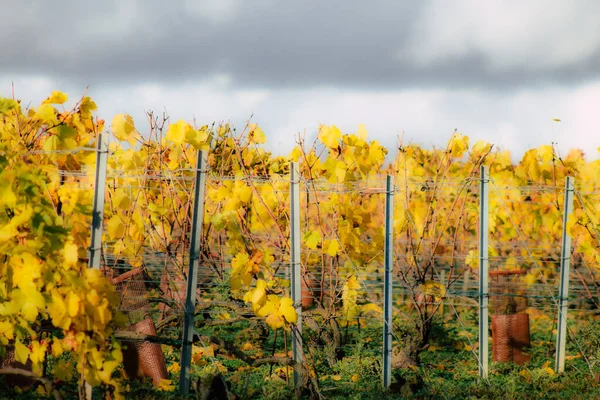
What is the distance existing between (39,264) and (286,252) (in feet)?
8.30

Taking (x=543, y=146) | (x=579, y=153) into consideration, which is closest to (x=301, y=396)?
(x=543, y=146)

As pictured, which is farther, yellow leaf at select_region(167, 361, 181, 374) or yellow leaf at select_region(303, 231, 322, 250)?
yellow leaf at select_region(167, 361, 181, 374)

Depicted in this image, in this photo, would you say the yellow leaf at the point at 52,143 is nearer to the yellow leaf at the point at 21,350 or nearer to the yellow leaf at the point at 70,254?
the yellow leaf at the point at 70,254

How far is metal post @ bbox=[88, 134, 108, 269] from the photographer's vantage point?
3.84m

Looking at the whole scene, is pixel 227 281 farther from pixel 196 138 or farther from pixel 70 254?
pixel 70 254

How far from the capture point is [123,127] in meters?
5.38

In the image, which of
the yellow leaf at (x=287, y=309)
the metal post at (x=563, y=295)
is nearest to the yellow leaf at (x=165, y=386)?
the yellow leaf at (x=287, y=309)

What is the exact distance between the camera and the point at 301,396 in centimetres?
449

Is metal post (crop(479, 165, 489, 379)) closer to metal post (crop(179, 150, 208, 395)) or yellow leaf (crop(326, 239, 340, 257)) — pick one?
yellow leaf (crop(326, 239, 340, 257))

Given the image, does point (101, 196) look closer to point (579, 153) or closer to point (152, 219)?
point (152, 219)

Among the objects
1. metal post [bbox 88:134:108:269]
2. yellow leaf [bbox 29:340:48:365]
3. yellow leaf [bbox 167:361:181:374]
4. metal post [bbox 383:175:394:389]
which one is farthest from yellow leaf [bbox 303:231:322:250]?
yellow leaf [bbox 29:340:48:365]

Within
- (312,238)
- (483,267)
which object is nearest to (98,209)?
(312,238)

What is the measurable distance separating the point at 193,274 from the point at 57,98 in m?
1.42

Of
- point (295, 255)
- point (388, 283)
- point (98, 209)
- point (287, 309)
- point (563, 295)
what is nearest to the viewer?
point (98, 209)
